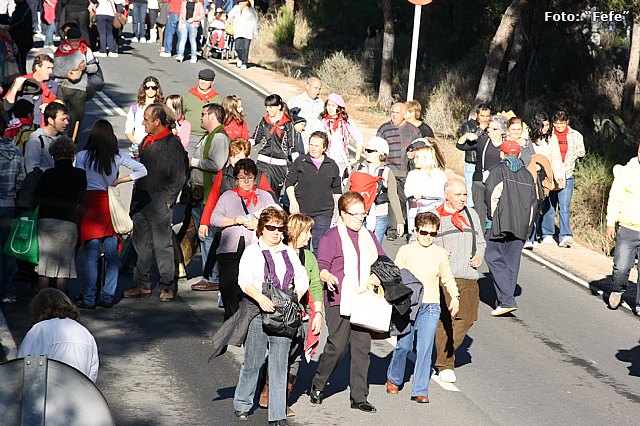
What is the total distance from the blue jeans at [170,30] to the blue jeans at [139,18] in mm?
1805

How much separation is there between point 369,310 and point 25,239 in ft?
12.0

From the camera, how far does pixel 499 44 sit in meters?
25.0

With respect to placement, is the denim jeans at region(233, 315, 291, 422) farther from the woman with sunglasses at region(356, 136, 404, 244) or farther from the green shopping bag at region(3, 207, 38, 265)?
the woman with sunglasses at region(356, 136, 404, 244)

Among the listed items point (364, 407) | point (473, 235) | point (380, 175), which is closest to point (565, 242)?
point (380, 175)

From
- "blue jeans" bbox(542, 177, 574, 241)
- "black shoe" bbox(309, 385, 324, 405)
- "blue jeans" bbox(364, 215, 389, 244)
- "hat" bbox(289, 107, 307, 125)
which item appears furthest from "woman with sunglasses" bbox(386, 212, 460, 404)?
"blue jeans" bbox(542, 177, 574, 241)

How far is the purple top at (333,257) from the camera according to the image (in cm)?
980

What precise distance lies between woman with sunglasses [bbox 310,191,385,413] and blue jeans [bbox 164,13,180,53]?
20.9m

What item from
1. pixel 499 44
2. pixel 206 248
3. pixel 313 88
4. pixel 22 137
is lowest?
pixel 206 248

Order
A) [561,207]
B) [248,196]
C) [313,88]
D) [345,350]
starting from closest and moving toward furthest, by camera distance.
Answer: [345,350], [248,196], [313,88], [561,207]

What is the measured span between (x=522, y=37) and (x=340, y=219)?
19.8 meters

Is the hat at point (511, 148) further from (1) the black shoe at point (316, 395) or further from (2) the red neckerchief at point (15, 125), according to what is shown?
(2) the red neckerchief at point (15, 125)

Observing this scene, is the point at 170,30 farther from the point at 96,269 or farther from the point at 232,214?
the point at 232,214

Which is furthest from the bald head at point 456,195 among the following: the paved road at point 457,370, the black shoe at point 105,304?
the black shoe at point 105,304

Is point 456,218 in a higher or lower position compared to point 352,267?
higher
